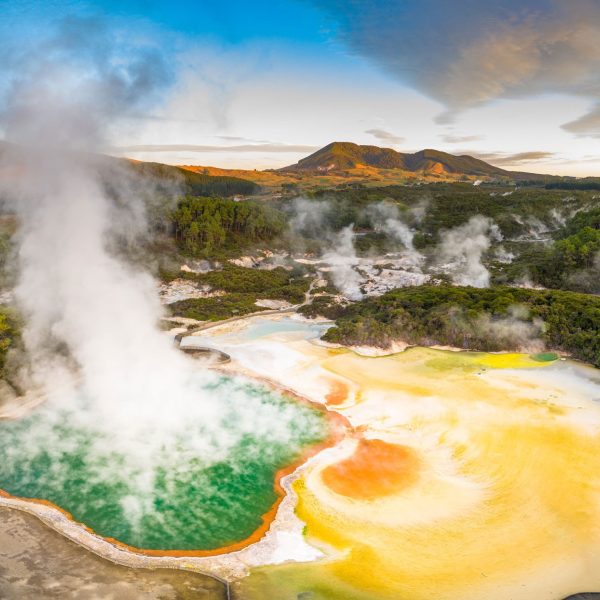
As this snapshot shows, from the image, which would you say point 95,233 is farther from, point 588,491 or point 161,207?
point 161,207

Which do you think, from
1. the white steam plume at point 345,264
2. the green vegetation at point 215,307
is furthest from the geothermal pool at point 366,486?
the white steam plume at point 345,264

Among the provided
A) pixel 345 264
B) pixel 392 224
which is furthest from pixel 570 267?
pixel 392 224

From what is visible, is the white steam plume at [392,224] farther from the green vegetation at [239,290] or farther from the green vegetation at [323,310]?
the green vegetation at [323,310]

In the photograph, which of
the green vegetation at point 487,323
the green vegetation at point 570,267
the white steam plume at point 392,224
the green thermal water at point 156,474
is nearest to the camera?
the green thermal water at point 156,474

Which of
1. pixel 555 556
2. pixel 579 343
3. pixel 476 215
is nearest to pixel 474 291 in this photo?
pixel 579 343

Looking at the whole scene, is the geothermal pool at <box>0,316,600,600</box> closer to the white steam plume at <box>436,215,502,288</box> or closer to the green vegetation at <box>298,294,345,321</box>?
the green vegetation at <box>298,294,345,321</box>

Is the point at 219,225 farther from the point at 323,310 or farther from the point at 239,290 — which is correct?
the point at 323,310
